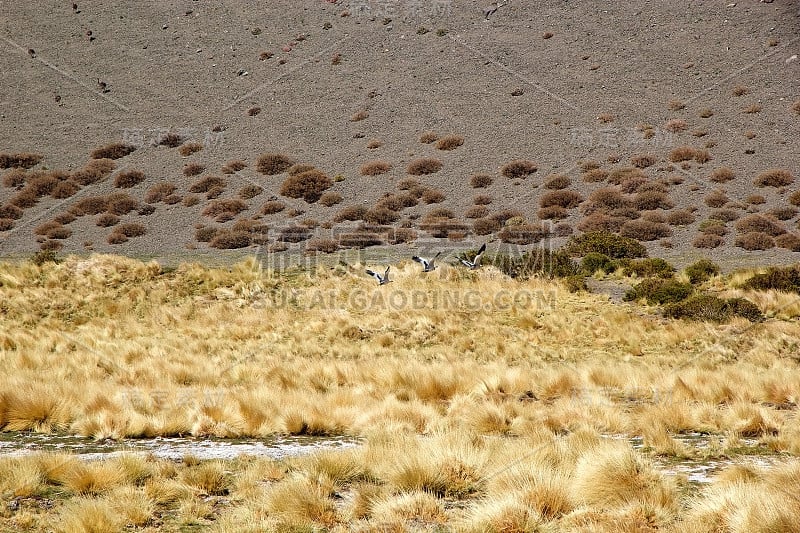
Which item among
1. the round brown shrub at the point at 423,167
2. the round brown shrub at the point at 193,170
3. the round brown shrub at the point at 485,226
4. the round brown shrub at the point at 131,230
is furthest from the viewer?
the round brown shrub at the point at 193,170

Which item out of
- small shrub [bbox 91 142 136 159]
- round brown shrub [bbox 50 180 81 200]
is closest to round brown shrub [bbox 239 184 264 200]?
round brown shrub [bbox 50 180 81 200]

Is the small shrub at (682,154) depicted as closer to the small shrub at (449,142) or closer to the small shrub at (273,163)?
the small shrub at (449,142)

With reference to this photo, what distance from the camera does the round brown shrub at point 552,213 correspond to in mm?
37750

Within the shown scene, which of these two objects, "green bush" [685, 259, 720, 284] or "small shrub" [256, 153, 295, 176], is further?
"small shrub" [256, 153, 295, 176]

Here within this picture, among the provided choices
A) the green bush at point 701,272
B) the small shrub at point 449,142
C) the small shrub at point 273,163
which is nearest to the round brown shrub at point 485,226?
the green bush at point 701,272

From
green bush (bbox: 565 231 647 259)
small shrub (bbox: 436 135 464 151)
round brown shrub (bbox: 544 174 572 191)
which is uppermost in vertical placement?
small shrub (bbox: 436 135 464 151)

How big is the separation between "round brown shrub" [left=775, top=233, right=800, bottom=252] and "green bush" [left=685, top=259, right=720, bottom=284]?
356 inches

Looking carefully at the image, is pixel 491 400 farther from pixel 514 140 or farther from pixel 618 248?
pixel 514 140

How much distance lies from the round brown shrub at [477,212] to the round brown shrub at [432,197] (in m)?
3.07

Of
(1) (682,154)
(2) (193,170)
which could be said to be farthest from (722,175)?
(2) (193,170)

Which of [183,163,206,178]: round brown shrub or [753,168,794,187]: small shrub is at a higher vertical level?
[183,163,206,178]: round brown shrub

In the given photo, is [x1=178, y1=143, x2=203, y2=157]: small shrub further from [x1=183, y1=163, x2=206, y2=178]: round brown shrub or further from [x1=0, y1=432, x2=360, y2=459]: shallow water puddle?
[x1=0, y1=432, x2=360, y2=459]: shallow water puddle

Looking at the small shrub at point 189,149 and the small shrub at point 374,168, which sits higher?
the small shrub at point 189,149

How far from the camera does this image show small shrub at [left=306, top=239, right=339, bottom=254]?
33.1m
